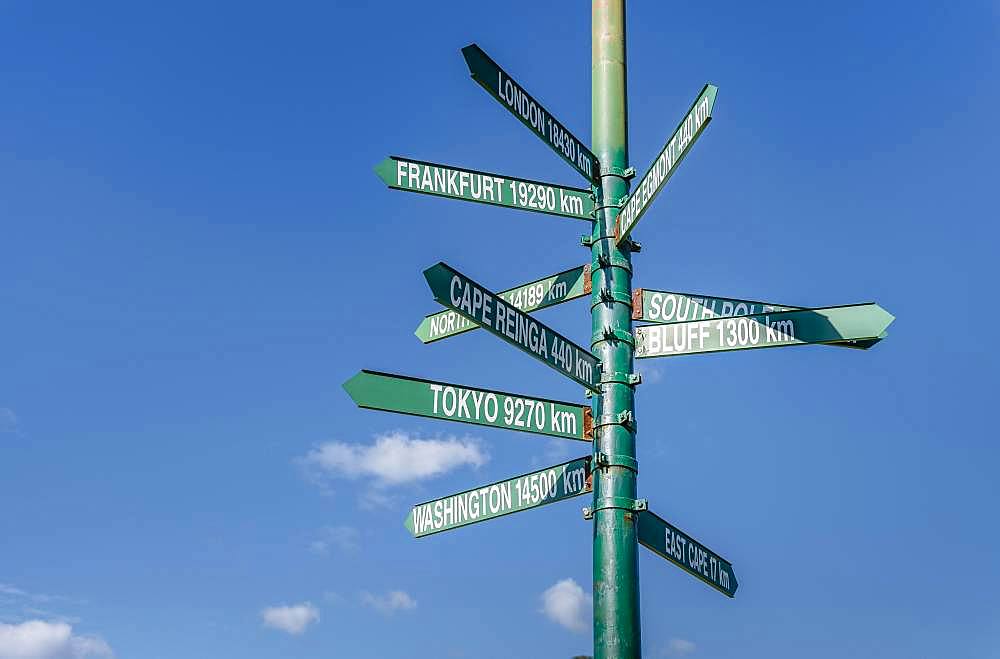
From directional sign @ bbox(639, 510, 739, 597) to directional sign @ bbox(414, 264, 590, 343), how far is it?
1.58 metres

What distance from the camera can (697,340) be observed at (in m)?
6.95

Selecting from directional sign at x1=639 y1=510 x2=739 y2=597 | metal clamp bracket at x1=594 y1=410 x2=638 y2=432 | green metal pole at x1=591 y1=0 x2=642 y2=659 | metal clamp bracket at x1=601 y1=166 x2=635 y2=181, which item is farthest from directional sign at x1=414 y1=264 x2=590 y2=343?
directional sign at x1=639 y1=510 x2=739 y2=597

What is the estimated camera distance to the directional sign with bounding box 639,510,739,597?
6.85 m

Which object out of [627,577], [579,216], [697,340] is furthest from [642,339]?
[627,577]

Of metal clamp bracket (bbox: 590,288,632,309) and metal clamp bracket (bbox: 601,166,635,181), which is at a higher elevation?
metal clamp bracket (bbox: 601,166,635,181)

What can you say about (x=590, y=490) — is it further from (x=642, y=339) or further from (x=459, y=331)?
(x=459, y=331)

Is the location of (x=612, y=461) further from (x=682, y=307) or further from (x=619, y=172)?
(x=619, y=172)

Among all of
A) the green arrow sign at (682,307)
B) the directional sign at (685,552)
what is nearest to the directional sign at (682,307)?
the green arrow sign at (682,307)

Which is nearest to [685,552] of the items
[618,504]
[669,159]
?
[618,504]

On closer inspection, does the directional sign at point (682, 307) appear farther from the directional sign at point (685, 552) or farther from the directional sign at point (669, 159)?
the directional sign at point (685, 552)

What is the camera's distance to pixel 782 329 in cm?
680

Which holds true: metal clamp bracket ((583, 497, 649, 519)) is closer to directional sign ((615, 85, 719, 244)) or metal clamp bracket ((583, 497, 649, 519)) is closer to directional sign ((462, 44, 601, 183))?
directional sign ((615, 85, 719, 244))

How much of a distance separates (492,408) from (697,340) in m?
1.32

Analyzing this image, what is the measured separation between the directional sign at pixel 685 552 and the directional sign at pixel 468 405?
649 mm
